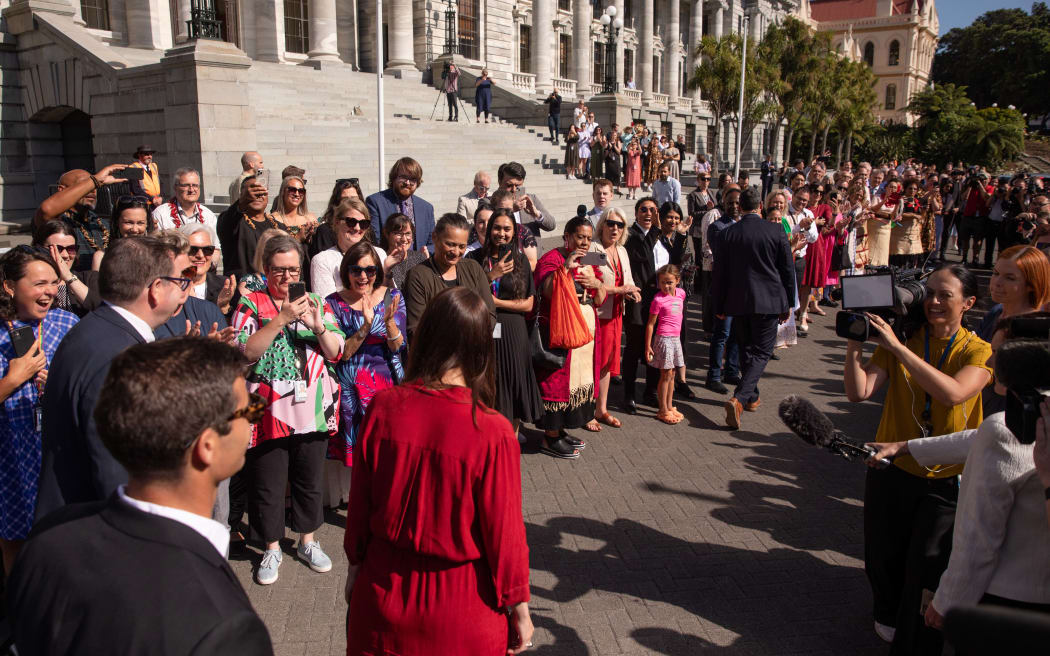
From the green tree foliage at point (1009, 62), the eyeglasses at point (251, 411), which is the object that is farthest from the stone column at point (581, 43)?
the green tree foliage at point (1009, 62)

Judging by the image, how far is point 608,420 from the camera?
6.83 m

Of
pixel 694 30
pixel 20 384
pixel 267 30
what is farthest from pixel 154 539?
pixel 694 30

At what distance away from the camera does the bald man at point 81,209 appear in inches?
198

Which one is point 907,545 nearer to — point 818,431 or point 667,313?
point 818,431

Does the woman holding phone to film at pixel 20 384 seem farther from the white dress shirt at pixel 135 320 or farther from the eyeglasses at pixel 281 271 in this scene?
the eyeglasses at pixel 281 271

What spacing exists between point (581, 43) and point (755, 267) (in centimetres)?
3559

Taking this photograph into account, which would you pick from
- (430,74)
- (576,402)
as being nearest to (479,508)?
(576,402)

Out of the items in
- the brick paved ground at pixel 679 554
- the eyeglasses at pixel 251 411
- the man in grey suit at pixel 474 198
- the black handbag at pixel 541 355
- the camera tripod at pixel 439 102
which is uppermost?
the camera tripod at pixel 439 102

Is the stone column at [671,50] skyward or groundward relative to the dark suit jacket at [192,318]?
skyward

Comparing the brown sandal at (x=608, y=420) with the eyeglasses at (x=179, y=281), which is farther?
the brown sandal at (x=608, y=420)

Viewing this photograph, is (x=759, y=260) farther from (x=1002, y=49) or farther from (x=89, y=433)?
(x=1002, y=49)

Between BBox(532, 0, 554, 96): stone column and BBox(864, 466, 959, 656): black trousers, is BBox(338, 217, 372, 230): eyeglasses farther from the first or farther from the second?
BBox(532, 0, 554, 96): stone column

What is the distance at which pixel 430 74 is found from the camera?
1155 inches

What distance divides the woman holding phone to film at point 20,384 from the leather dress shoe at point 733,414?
17.3ft
